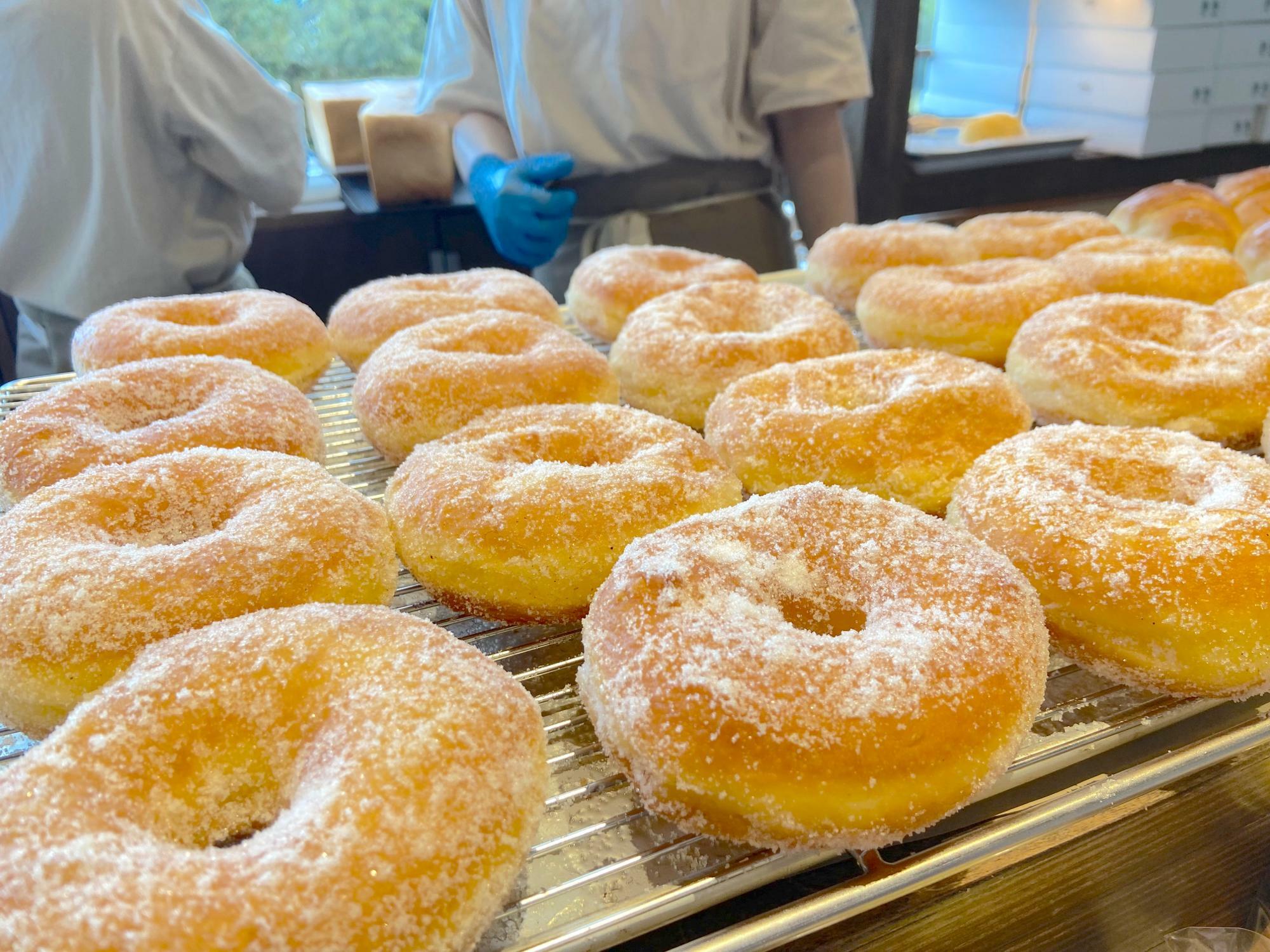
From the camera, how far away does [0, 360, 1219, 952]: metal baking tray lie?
80 centimetres

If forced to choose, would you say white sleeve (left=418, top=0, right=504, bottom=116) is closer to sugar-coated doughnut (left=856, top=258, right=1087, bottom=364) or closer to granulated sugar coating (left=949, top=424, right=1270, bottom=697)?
sugar-coated doughnut (left=856, top=258, right=1087, bottom=364)

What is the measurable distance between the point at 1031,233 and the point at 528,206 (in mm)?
1376

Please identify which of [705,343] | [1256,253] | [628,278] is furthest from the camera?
[1256,253]

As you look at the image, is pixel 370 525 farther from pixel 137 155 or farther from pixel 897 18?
pixel 897 18

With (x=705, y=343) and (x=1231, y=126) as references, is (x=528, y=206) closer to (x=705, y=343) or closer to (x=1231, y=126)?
(x=705, y=343)

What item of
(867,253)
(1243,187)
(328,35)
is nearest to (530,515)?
(867,253)

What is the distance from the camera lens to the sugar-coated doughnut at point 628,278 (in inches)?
78.8

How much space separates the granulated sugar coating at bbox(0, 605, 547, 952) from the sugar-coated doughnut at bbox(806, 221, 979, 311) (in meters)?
1.62

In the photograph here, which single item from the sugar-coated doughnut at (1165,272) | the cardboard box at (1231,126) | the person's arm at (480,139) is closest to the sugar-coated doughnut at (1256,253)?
the sugar-coated doughnut at (1165,272)

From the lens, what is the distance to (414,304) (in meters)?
1.90

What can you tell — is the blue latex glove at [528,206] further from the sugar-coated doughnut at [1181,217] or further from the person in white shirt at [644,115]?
the sugar-coated doughnut at [1181,217]

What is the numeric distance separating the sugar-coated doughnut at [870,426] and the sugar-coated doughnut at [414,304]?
62 cm

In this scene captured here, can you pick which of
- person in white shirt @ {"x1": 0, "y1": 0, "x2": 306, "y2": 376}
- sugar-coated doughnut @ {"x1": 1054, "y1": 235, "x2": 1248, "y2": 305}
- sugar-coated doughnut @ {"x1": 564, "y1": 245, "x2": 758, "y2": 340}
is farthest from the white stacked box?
person in white shirt @ {"x1": 0, "y1": 0, "x2": 306, "y2": 376}

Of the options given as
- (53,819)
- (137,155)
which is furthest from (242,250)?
(53,819)
